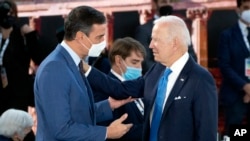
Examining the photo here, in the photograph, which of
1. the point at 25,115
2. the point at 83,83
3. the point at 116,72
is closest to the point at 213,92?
the point at 83,83

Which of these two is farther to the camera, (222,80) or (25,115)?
(222,80)

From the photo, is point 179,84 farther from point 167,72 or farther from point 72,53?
point 72,53

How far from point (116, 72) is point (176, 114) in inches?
55.8

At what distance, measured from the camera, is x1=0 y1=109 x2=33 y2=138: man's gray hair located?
5125mm

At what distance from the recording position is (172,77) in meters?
4.11

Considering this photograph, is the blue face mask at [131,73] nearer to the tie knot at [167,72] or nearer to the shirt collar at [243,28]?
the tie knot at [167,72]

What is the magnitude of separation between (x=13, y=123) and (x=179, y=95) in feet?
5.53

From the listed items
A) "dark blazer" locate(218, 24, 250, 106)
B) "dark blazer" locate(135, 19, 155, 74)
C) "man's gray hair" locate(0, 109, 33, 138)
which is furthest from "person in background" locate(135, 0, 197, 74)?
"man's gray hair" locate(0, 109, 33, 138)

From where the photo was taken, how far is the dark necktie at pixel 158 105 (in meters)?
4.09

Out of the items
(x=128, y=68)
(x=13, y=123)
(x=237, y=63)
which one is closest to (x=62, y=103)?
(x=13, y=123)

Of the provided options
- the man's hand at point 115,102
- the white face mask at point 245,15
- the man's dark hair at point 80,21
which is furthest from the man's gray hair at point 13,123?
the white face mask at point 245,15

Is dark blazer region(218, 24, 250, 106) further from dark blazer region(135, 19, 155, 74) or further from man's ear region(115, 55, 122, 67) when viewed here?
man's ear region(115, 55, 122, 67)

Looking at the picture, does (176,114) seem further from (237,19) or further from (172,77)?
(237,19)

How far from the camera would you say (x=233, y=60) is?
6699mm
